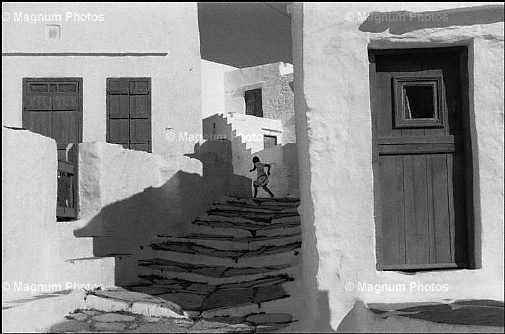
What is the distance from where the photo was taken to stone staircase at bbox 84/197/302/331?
6.69 metres

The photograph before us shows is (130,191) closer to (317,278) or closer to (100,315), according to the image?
(100,315)

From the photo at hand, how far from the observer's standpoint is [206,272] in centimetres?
822

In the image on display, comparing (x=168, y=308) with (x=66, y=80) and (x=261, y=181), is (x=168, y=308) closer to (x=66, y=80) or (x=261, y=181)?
(x=261, y=181)

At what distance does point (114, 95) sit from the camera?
529 inches

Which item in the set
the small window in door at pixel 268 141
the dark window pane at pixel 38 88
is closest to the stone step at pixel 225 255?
the dark window pane at pixel 38 88

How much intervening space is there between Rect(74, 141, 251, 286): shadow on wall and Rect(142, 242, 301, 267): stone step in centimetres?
34

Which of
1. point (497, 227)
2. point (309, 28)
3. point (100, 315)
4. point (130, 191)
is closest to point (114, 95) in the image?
point (130, 191)

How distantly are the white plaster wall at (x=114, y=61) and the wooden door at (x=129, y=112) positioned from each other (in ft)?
0.41

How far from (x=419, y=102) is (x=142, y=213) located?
4829mm

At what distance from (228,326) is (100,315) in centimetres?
134

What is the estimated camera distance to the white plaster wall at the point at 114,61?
44.0 ft

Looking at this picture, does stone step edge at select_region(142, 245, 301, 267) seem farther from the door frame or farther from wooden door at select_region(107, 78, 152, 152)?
the door frame

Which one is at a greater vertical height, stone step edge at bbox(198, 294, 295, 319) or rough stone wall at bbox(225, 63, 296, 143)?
rough stone wall at bbox(225, 63, 296, 143)

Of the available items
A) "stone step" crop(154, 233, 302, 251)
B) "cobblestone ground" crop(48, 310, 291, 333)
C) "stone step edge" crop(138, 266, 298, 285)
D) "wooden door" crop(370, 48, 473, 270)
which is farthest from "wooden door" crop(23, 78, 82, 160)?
"wooden door" crop(370, 48, 473, 270)
